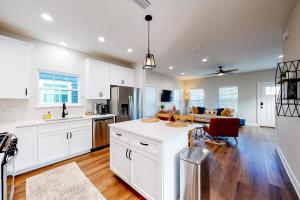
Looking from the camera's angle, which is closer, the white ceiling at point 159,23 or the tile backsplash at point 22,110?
the white ceiling at point 159,23

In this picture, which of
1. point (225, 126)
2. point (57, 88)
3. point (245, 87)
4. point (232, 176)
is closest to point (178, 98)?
point (245, 87)

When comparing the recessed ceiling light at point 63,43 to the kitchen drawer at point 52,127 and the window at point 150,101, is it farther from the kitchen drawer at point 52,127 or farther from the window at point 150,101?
the window at point 150,101

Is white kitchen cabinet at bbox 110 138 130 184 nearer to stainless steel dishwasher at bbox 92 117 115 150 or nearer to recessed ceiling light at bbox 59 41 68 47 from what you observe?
stainless steel dishwasher at bbox 92 117 115 150

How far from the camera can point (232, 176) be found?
229cm

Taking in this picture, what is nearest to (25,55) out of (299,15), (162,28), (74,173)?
(74,173)

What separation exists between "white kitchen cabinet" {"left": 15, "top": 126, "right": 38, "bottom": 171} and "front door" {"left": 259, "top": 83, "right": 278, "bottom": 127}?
8908 millimetres

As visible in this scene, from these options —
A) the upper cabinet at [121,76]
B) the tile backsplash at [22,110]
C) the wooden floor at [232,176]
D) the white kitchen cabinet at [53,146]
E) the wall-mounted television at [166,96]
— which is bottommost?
the wooden floor at [232,176]

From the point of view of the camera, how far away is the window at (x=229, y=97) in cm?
722

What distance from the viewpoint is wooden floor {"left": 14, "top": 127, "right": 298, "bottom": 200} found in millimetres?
1866

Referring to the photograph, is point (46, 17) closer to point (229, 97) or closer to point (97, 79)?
point (97, 79)

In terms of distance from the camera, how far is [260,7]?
205 cm

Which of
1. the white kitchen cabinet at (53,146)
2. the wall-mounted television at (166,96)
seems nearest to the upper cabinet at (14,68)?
the white kitchen cabinet at (53,146)

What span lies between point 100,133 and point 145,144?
233 cm

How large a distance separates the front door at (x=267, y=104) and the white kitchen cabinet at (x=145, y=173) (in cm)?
744
